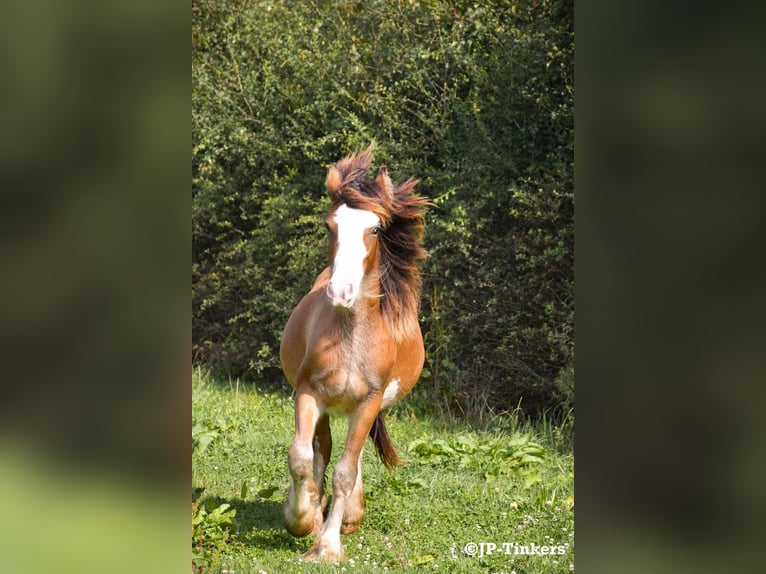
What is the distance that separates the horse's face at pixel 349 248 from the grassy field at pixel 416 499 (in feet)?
3.26

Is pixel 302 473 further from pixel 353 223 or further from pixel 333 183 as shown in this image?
pixel 333 183

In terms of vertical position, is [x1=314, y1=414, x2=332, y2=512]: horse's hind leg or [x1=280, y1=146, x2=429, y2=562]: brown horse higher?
[x1=280, y1=146, x2=429, y2=562]: brown horse

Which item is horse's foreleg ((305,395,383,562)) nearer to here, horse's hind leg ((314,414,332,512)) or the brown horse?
the brown horse

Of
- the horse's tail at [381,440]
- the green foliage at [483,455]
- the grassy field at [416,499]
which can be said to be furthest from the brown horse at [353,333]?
the green foliage at [483,455]

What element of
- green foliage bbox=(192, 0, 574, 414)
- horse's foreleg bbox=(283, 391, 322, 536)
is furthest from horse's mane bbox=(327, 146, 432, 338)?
green foliage bbox=(192, 0, 574, 414)

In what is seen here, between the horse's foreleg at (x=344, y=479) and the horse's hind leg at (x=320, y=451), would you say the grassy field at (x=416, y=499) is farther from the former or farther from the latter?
the horse's hind leg at (x=320, y=451)

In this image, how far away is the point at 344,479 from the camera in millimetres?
3797

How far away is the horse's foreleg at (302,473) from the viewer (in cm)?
364

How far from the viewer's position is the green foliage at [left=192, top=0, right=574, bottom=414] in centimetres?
638
